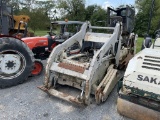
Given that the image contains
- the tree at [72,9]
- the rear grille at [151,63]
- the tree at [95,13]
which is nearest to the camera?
the rear grille at [151,63]

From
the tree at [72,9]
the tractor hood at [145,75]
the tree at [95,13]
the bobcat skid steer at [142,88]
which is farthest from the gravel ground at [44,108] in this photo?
the tree at [72,9]

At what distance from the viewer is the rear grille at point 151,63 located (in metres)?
2.67

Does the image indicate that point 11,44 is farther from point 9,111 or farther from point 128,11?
point 128,11

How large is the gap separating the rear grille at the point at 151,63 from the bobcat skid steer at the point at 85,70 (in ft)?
3.14

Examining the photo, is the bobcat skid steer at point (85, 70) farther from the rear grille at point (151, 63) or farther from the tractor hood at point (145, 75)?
the rear grille at point (151, 63)

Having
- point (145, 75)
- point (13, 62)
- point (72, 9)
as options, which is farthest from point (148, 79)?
point (72, 9)

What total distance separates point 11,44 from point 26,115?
173cm

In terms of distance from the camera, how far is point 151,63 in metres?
2.72

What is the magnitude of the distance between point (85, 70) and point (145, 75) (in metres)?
1.20

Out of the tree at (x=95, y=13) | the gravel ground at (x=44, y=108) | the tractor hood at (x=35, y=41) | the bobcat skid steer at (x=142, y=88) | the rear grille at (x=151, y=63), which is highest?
the tree at (x=95, y=13)

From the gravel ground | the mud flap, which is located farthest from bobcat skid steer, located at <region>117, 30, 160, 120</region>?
the gravel ground

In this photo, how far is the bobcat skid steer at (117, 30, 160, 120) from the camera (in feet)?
8.36

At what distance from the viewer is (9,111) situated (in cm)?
321

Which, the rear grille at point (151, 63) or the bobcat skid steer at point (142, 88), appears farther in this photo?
the rear grille at point (151, 63)
